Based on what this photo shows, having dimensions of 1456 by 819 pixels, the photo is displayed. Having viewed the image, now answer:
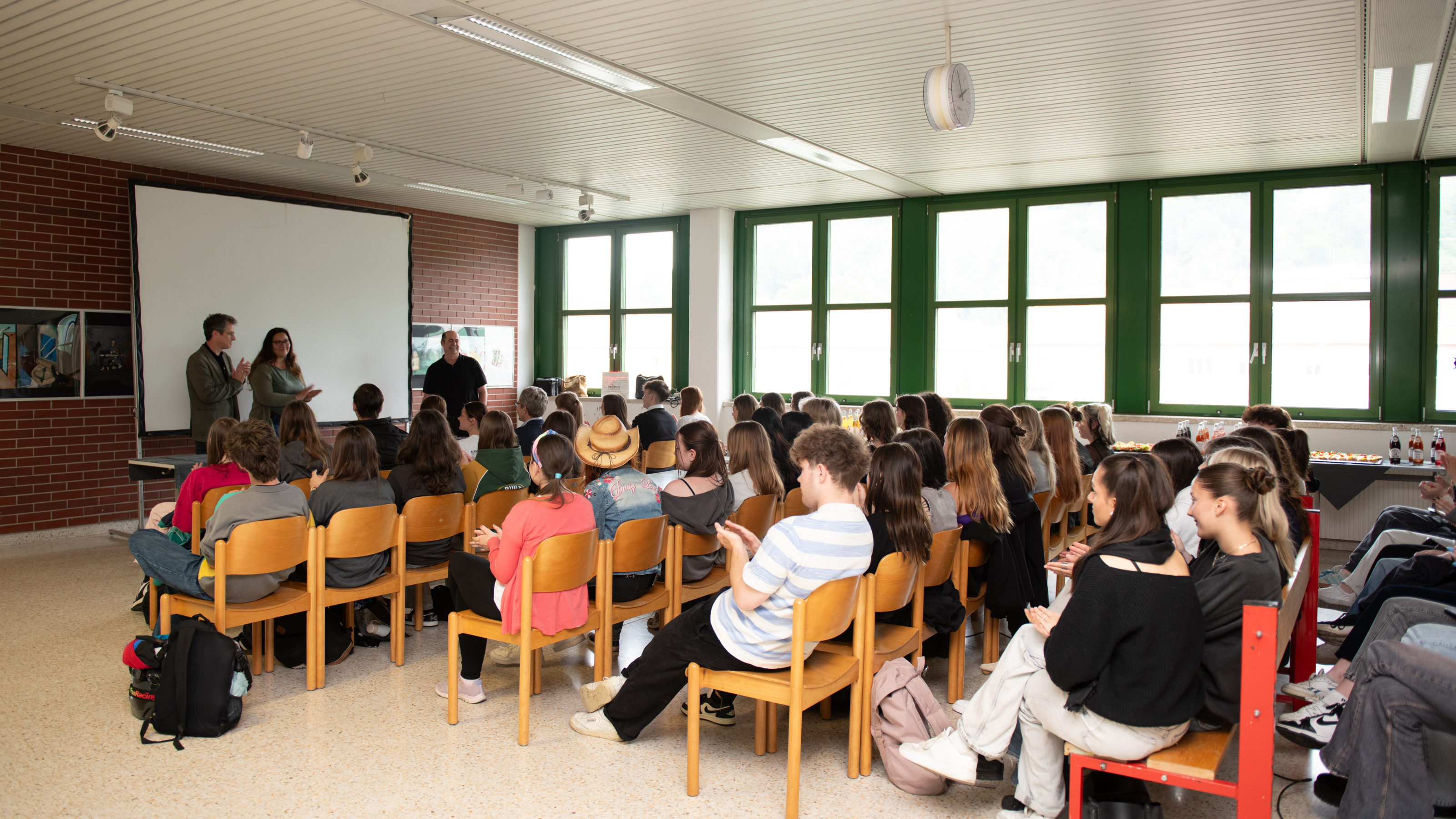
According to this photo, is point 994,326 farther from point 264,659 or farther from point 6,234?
Answer: point 6,234

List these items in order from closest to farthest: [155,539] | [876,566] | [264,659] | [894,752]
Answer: [894,752], [876,566], [155,539], [264,659]

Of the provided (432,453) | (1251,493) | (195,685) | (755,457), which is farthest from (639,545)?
(1251,493)

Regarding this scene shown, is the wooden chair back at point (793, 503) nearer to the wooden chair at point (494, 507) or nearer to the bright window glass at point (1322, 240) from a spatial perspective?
the wooden chair at point (494, 507)

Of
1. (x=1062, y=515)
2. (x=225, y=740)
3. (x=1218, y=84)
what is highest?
(x=1218, y=84)

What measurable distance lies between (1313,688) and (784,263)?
7515 millimetres

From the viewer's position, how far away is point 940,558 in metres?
3.61

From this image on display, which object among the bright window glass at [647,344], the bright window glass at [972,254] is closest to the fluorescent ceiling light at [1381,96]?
the bright window glass at [972,254]

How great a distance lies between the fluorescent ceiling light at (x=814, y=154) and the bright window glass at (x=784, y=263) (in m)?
2.20

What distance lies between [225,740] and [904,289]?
7.64 meters

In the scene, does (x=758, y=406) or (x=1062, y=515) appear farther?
(x=758, y=406)

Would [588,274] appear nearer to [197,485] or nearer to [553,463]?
[197,485]

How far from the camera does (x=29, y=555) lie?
6699 mm

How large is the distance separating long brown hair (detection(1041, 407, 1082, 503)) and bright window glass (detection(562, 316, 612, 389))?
6898mm

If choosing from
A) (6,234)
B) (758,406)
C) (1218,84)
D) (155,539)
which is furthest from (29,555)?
(1218,84)
